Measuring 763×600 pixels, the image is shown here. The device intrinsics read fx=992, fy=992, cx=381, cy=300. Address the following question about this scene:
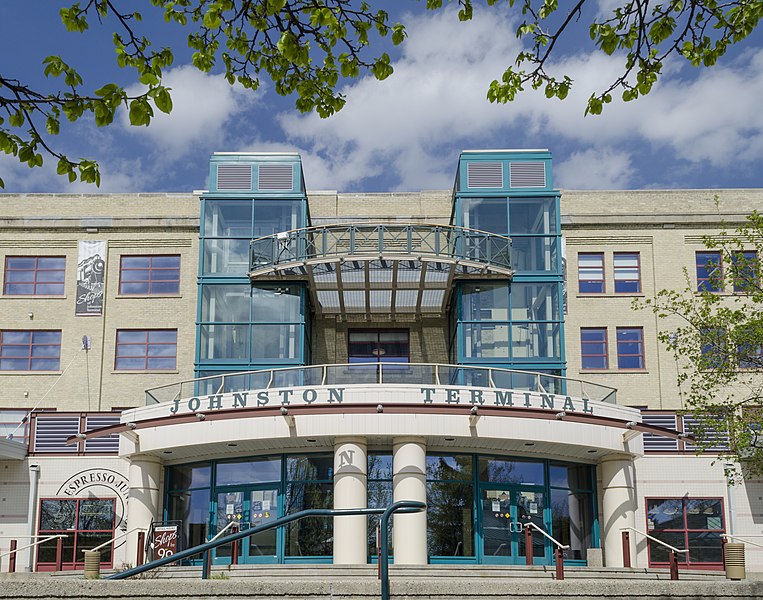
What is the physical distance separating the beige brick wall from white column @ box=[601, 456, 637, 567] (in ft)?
52.3

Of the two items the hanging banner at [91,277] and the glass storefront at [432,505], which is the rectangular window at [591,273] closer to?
the glass storefront at [432,505]

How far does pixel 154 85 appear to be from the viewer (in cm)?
854

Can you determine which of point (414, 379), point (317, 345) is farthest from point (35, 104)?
point (317, 345)

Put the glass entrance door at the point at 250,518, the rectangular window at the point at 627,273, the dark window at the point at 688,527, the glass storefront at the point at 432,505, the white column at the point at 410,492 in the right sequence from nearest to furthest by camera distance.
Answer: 1. the white column at the point at 410,492
2. the glass storefront at the point at 432,505
3. the glass entrance door at the point at 250,518
4. the dark window at the point at 688,527
5. the rectangular window at the point at 627,273

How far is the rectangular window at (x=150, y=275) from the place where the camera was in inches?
1439

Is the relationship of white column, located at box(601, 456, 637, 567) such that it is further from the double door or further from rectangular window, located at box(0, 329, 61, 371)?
rectangular window, located at box(0, 329, 61, 371)

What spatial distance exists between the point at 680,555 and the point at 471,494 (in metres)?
7.58

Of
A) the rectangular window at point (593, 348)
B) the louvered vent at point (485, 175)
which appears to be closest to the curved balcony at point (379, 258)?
the louvered vent at point (485, 175)

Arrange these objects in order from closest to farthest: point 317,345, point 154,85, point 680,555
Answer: point 154,85 → point 680,555 → point 317,345

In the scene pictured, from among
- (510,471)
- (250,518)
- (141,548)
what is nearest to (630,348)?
(510,471)

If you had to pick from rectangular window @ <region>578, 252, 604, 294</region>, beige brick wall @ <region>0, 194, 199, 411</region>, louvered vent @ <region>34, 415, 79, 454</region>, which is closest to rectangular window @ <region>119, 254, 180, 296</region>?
beige brick wall @ <region>0, 194, 199, 411</region>

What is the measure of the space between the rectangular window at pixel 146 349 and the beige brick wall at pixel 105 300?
25 cm

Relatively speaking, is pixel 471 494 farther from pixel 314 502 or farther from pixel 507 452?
pixel 314 502

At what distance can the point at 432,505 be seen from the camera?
25.5 meters
